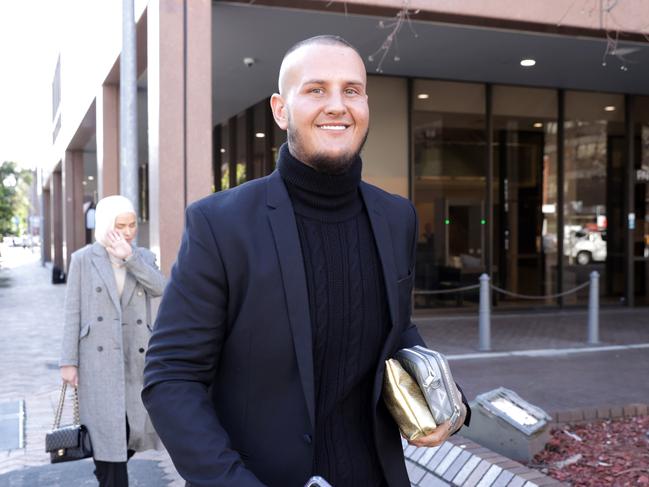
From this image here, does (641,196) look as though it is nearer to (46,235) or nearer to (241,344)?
(241,344)

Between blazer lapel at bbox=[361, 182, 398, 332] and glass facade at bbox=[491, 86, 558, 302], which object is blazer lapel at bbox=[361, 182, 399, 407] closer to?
blazer lapel at bbox=[361, 182, 398, 332]

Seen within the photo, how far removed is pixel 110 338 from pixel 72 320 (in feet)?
0.78

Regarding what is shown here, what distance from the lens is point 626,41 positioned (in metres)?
9.09

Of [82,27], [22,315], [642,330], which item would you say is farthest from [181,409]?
[82,27]

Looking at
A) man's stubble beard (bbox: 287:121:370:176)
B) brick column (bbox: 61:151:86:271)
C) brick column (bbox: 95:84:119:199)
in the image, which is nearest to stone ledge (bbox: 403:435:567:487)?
man's stubble beard (bbox: 287:121:370:176)

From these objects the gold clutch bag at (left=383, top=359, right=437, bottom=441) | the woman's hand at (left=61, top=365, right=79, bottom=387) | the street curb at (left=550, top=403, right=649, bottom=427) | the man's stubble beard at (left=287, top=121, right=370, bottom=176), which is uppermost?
the man's stubble beard at (left=287, top=121, right=370, bottom=176)

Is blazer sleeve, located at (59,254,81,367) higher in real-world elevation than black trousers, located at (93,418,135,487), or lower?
higher

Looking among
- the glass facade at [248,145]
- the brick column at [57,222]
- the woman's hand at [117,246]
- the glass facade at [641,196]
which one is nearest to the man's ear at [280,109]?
the woman's hand at [117,246]

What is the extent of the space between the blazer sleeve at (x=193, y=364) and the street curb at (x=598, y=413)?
4129 mm

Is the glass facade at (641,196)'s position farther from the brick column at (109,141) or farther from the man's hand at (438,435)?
the man's hand at (438,435)

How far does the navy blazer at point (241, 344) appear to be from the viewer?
1.58 meters

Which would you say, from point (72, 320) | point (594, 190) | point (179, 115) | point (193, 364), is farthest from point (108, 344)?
point (594, 190)

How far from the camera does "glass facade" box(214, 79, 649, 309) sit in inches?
506

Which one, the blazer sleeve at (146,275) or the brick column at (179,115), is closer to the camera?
the blazer sleeve at (146,275)
